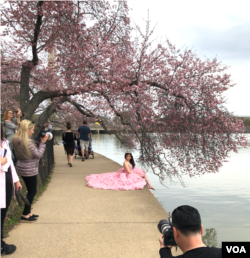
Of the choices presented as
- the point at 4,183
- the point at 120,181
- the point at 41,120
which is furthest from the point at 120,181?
the point at 4,183

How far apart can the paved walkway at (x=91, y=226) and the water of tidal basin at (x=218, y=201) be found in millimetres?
2074

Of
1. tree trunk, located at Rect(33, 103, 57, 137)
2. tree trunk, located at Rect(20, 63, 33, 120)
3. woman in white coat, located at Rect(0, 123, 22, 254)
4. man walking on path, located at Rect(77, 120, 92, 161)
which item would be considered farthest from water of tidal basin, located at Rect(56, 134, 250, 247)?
tree trunk, located at Rect(20, 63, 33, 120)

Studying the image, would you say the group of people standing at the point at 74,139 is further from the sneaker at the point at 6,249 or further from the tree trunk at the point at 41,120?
the sneaker at the point at 6,249

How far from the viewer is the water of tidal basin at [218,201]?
7.19 meters

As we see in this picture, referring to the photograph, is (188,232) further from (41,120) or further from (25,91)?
(25,91)

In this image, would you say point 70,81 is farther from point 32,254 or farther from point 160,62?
point 32,254

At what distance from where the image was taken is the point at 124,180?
7.96m

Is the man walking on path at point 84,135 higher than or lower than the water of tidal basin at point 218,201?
higher

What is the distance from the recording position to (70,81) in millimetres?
9250

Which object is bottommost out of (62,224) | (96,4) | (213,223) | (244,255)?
(213,223)

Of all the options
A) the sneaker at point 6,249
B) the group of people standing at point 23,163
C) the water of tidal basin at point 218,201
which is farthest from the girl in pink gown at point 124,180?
the sneaker at point 6,249

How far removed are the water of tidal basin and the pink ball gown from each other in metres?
1.57

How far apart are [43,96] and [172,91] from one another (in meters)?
4.73

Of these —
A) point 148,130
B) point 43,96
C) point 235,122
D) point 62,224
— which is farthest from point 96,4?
point 62,224
